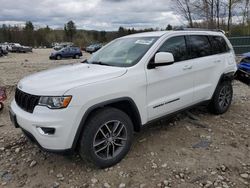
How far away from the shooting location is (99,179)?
10.9 feet

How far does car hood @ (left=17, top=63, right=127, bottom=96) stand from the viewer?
10.1 ft

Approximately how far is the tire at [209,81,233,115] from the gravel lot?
501 mm

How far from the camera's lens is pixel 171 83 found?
4.08m

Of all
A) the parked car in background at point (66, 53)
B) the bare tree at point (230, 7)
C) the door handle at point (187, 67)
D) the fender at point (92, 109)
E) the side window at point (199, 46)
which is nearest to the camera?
the fender at point (92, 109)

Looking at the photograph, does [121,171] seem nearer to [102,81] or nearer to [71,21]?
[102,81]

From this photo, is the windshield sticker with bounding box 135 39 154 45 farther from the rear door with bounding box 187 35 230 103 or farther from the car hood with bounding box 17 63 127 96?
the rear door with bounding box 187 35 230 103

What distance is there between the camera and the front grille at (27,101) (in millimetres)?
3176

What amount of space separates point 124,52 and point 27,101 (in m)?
1.66

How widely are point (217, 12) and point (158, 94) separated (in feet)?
72.5

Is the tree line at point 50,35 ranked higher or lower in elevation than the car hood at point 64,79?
higher

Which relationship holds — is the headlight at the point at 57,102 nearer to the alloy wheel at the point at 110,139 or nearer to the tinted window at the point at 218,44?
the alloy wheel at the point at 110,139

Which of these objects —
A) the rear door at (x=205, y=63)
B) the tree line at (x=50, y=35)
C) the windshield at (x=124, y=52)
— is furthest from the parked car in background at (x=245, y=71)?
the tree line at (x=50, y=35)

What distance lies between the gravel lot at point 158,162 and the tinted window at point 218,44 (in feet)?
4.79

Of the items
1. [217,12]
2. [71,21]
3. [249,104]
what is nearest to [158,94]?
[249,104]
